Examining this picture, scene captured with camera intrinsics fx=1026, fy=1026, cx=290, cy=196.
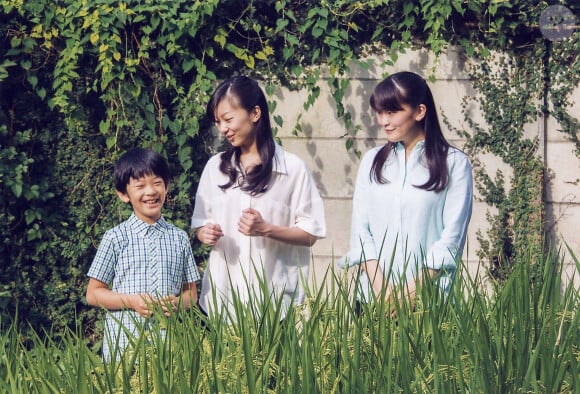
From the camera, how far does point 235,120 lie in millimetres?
3926

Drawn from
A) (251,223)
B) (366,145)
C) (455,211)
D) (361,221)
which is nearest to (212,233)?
(251,223)

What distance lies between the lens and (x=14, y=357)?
2.90 metres

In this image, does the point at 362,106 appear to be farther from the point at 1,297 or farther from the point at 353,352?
the point at 353,352

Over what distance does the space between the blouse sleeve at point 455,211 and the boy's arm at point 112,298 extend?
1.04 meters

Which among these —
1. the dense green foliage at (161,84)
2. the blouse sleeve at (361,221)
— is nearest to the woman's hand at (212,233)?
the blouse sleeve at (361,221)

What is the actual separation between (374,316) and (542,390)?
571 mm

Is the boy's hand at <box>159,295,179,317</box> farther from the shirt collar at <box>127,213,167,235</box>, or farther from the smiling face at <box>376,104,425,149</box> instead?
the smiling face at <box>376,104,425,149</box>

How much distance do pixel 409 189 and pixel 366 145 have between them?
7.15ft

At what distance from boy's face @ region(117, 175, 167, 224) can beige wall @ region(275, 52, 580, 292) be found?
6.60ft

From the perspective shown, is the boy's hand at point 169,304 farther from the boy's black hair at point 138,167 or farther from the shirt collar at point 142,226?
the boy's black hair at point 138,167

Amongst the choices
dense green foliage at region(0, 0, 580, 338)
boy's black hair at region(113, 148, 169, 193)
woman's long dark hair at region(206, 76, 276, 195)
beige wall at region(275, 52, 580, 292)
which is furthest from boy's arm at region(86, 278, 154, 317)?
beige wall at region(275, 52, 580, 292)

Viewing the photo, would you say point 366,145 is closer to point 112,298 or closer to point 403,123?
point 403,123

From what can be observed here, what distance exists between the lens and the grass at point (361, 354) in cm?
249

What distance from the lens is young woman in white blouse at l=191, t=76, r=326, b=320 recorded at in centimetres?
394
